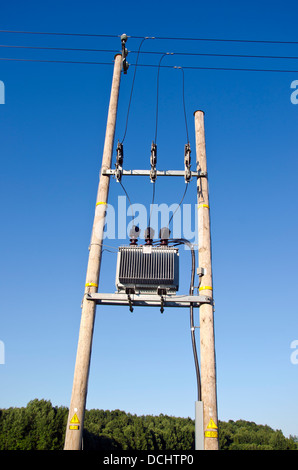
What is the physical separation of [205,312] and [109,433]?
298 ft

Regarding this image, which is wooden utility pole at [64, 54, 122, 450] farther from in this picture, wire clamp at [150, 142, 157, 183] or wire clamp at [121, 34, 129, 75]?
wire clamp at [150, 142, 157, 183]

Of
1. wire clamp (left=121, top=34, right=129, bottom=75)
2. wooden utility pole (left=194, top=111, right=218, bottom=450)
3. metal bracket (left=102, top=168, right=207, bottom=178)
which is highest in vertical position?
wire clamp (left=121, top=34, right=129, bottom=75)

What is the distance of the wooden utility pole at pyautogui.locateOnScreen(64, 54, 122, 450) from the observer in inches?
216

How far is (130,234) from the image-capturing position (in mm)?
7008

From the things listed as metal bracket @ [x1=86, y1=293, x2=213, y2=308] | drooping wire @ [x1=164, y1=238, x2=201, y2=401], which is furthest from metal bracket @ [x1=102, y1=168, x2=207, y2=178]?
metal bracket @ [x1=86, y1=293, x2=213, y2=308]

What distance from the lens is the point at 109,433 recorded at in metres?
85.8

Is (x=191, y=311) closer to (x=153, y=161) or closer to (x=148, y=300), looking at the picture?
(x=148, y=300)

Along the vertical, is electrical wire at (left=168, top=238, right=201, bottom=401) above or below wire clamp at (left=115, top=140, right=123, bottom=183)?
below

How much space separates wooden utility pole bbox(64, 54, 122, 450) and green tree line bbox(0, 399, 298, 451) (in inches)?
774

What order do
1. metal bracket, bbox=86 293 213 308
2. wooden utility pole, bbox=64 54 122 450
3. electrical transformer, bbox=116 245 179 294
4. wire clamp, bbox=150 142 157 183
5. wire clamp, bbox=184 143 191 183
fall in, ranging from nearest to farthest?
wooden utility pole, bbox=64 54 122 450 < metal bracket, bbox=86 293 213 308 < electrical transformer, bbox=116 245 179 294 < wire clamp, bbox=184 143 191 183 < wire clamp, bbox=150 142 157 183

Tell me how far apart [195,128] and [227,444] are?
106m

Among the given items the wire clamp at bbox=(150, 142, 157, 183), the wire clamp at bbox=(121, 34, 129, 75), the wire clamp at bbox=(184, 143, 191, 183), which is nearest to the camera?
the wire clamp at bbox=(184, 143, 191, 183)
